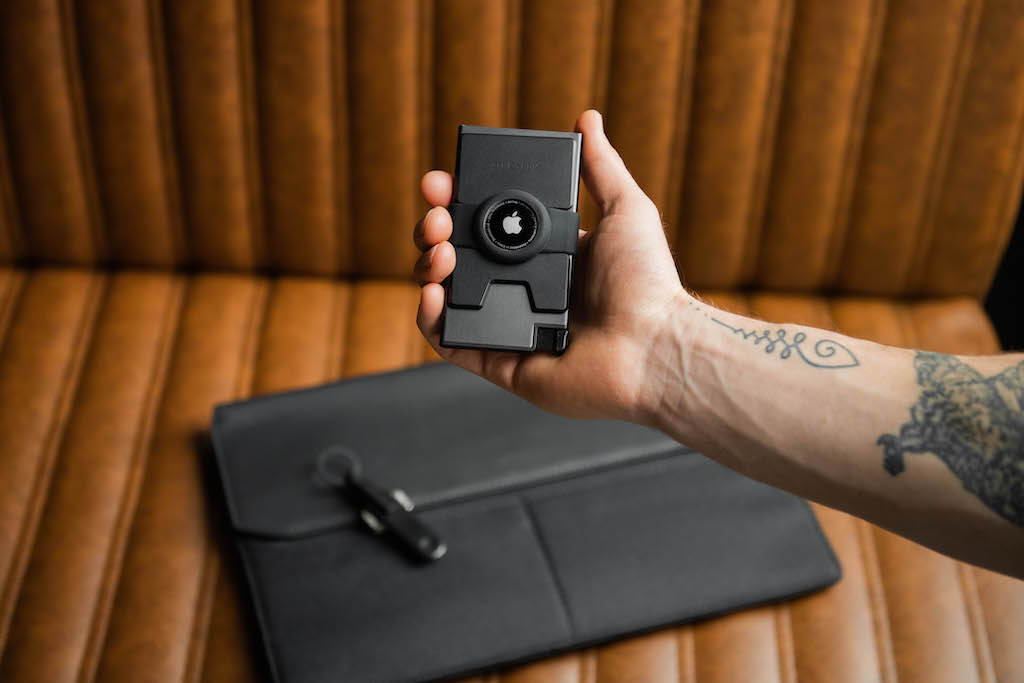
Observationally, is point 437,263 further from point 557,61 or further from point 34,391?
point 34,391

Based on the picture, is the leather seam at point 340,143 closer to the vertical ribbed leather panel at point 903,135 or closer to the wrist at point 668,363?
the wrist at point 668,363

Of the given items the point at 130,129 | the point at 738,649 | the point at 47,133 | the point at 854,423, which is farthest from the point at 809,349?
the point at 47,133

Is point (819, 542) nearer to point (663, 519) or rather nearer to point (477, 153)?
point (663, 519)

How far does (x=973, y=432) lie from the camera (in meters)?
0.72

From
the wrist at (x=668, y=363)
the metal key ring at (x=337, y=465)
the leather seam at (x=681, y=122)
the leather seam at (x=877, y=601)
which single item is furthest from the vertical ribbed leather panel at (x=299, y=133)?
the leather seam at (x=877, y=601)

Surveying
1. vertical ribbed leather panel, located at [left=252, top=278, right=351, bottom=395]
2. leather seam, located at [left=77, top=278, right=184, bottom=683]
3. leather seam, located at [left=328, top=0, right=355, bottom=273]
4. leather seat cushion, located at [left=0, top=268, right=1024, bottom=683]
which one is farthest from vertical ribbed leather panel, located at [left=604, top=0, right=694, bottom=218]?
leather seam, located at [left=77, top=278, right=184, bottom=683]

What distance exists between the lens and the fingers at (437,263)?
2.76 feet

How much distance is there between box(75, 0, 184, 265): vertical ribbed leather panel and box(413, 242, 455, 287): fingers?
1.90 feet

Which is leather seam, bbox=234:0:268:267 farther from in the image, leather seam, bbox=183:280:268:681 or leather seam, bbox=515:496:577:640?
leather seam, bbox=515:496:577:640

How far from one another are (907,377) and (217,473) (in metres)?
0.82

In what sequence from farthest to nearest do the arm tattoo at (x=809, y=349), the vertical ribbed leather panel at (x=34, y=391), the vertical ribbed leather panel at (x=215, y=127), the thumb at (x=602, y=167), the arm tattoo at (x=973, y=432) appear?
1. the vertical ribbed leather panel at (x=215, y=127)
2. the vertical ribbed leather panel at (x=34, y=391)
3. the thumb at (x=602, y=167)
4. the arm tattoo at (x=809, y=349)
5. the arm tattoo at (x=973, y=432)

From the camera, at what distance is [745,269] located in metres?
1.30

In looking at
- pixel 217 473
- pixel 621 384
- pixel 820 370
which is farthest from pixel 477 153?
pixel 217 473

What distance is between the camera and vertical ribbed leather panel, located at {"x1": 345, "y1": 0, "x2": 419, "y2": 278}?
3.71 ft
